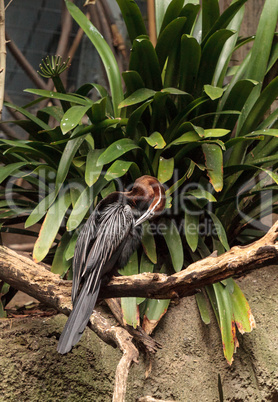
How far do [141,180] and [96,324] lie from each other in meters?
0.65

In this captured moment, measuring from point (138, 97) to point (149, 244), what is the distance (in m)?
0.79

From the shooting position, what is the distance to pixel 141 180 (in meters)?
1.93

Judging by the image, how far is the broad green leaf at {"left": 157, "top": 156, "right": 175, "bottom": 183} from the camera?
2.24 metres

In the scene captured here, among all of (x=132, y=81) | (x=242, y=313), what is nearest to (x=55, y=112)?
(x=132, y=81)

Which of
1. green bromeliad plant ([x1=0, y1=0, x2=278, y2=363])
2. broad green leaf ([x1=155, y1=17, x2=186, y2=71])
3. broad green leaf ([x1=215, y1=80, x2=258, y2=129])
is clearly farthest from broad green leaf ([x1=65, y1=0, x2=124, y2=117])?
broad green leaf ([x1=215, y1=80, x2=258, y2=129])

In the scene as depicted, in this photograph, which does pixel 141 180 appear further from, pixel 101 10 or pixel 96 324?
pixel 101 10

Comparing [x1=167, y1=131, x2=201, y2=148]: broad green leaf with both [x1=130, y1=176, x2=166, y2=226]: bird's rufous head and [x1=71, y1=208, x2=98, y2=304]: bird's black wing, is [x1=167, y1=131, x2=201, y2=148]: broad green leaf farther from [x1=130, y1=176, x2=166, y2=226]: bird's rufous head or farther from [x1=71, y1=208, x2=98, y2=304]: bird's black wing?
[x1=71, y1=208, x2=98, y2=304]: bird's black wing

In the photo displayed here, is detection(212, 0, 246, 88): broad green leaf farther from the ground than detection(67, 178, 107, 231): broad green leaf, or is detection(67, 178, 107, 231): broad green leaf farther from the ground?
detection(212, 0, 246, 88): broad green leaf

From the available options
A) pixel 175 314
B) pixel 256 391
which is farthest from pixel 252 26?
pixel 256 391

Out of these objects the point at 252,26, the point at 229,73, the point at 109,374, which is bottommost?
the point at 109,374

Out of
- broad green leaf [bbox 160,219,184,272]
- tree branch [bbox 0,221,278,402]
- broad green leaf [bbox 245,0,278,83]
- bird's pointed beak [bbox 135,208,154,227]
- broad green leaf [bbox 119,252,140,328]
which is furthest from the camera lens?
broad green leaf [bbox 245,0,278,83]

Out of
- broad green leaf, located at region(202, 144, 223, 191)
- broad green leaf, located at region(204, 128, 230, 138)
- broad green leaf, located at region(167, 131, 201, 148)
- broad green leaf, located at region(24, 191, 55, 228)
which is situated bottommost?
broad green leaf, located at region(24, 191, 55, 228)

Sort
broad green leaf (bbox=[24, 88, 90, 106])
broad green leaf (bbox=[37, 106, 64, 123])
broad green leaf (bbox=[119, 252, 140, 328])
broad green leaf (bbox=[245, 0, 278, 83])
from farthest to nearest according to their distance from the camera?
broad green leaf (bbox=[37, 106, 64, 123]) → broad green leaf (bbox=[245, 0, 278, 83]) → broad green leaf (bbox=[24, 88, 90, 106]) → broad green leaf (bbox=[119, 252, 140, 328])

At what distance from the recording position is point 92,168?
2.28 m
